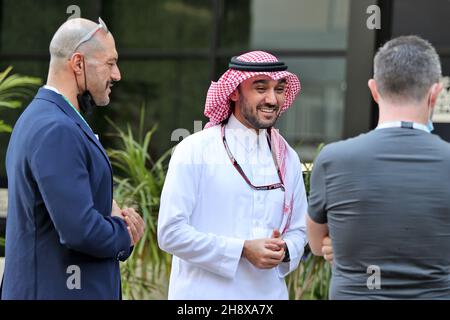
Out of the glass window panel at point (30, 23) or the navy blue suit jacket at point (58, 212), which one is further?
the glass window panel at point (30, 23)

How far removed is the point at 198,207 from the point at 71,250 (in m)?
0.64

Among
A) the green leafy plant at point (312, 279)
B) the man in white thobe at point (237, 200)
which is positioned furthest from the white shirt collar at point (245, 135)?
the green leafy plant at point (312, 279)

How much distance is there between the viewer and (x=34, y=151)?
299 cm

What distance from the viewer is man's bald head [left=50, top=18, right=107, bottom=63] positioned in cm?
322

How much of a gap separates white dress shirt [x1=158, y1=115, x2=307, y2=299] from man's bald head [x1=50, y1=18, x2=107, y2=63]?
589 millimetres

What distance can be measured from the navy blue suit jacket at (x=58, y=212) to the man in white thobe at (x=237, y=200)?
1.25 feet

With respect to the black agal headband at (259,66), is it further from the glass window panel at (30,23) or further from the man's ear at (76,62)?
the glass window panel at (30,23)

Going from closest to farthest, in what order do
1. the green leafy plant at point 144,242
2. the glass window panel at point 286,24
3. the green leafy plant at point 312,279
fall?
the green leafy plant at point 312,279, the green leafy plant at point 144,242, the glass window panel at point 286,24

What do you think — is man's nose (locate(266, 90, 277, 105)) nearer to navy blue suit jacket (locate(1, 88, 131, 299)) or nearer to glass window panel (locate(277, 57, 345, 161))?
navy blue suit jacket (locate(1, 88, 131, 299))

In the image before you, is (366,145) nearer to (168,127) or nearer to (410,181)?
(410,181)

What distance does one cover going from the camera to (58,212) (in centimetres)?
295

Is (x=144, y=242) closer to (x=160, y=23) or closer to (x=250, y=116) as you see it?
(x=250, y=116)

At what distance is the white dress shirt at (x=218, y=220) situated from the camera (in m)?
3.47
